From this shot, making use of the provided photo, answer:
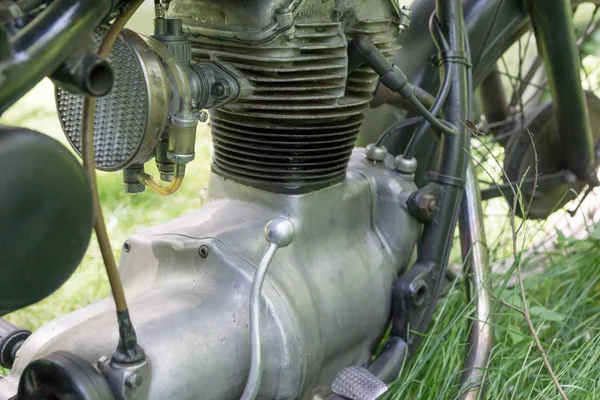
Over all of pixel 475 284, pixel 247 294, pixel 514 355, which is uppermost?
pixel 247 294

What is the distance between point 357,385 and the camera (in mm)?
1231

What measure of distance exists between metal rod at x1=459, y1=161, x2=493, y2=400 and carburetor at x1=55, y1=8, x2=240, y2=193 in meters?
0.64

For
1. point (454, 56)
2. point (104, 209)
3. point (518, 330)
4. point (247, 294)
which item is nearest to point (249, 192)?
point (247, 294)

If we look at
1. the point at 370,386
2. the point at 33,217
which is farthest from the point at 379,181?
the point at 33,217

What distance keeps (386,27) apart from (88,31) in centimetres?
59

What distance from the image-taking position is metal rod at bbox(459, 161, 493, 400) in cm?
142

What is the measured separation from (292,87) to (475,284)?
61 cm

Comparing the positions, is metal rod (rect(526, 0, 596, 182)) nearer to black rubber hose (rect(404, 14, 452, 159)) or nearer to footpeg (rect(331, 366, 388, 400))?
black rubber hose (rect(404, 14, 452, 159))

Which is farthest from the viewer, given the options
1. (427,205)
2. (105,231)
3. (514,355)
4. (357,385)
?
(514,355)

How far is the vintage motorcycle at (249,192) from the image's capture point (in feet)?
2.85

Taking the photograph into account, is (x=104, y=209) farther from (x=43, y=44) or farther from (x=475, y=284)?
(x=43, y=44)

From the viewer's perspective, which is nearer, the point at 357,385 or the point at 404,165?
the point at 357,385

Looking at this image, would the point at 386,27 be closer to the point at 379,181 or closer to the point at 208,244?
the point at 379,181

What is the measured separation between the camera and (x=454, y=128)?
1435mm
